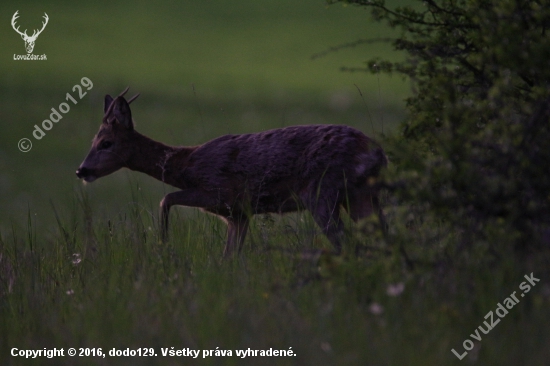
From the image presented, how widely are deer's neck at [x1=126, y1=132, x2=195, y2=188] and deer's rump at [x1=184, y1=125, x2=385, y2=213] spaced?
24 cm

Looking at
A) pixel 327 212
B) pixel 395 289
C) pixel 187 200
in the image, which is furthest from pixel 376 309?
pixel 187 200

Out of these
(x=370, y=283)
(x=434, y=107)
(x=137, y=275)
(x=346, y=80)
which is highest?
(x=434, y=107)

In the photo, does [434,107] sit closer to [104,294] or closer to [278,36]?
[104,294]

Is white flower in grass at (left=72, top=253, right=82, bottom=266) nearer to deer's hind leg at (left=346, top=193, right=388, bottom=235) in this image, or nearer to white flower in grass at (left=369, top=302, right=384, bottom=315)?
deer's hind leg at (left=346, top=193, right=388, bottom=235)

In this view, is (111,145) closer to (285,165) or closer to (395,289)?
(285,165)

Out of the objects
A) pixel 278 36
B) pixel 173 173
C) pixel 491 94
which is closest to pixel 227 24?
pixel 278 36

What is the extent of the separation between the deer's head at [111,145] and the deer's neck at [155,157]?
10 centimetres

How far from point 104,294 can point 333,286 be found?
5.85 feet

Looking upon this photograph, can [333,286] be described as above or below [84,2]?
above

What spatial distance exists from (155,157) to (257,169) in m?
1.46

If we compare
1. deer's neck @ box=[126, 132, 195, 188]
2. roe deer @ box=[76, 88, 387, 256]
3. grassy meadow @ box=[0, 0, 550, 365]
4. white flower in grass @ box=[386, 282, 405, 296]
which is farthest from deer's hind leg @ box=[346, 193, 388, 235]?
white flower in grass @ box=[386, 282, 405, 296]

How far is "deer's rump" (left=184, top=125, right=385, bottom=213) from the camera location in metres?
8.66

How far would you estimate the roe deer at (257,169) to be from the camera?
8641mm

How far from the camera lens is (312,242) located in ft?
25.3
